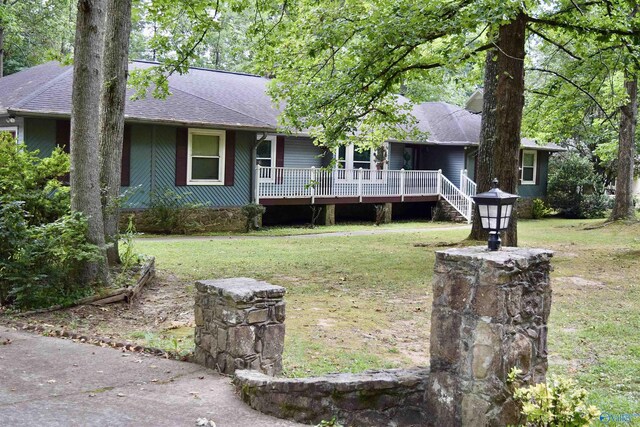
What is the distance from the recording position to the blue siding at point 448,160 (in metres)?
27.3

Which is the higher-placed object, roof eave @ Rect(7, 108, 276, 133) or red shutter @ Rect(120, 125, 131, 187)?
roof eave @ Rect(7, 108, 276, 133)

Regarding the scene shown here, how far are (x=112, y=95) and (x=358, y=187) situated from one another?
546 inches

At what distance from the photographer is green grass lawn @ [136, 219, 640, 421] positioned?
265 inches

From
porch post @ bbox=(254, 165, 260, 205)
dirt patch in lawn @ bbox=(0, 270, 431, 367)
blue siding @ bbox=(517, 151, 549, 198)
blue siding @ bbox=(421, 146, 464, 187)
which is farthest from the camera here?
blue siding @ bbox=(517, 151, 549, 198)

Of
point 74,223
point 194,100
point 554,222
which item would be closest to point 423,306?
point 74,223

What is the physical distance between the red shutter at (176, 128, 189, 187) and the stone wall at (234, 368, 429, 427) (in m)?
14.1

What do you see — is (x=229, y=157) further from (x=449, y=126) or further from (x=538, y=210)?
(x=538, y=210)

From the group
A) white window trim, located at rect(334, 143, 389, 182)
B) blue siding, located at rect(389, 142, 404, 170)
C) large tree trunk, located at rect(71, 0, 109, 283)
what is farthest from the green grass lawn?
blue siding, located at rect(389, 142, 404, 170)

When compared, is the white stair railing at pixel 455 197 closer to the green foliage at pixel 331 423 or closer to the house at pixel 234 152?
the house at pixel 234 152

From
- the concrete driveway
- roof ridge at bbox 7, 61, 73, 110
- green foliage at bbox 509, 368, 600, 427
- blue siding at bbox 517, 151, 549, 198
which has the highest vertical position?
roof ridge at bbox 7, 61, 73, 110

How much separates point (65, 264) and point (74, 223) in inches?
24.2

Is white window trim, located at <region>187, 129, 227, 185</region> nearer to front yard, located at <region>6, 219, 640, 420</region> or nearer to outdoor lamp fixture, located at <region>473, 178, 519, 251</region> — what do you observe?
front yard, located at <region>6, 219, 640, 420</region>

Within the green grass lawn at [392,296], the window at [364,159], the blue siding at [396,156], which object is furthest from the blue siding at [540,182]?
the green grass lawn at [392,296]

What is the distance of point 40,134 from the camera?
16.2 metres
